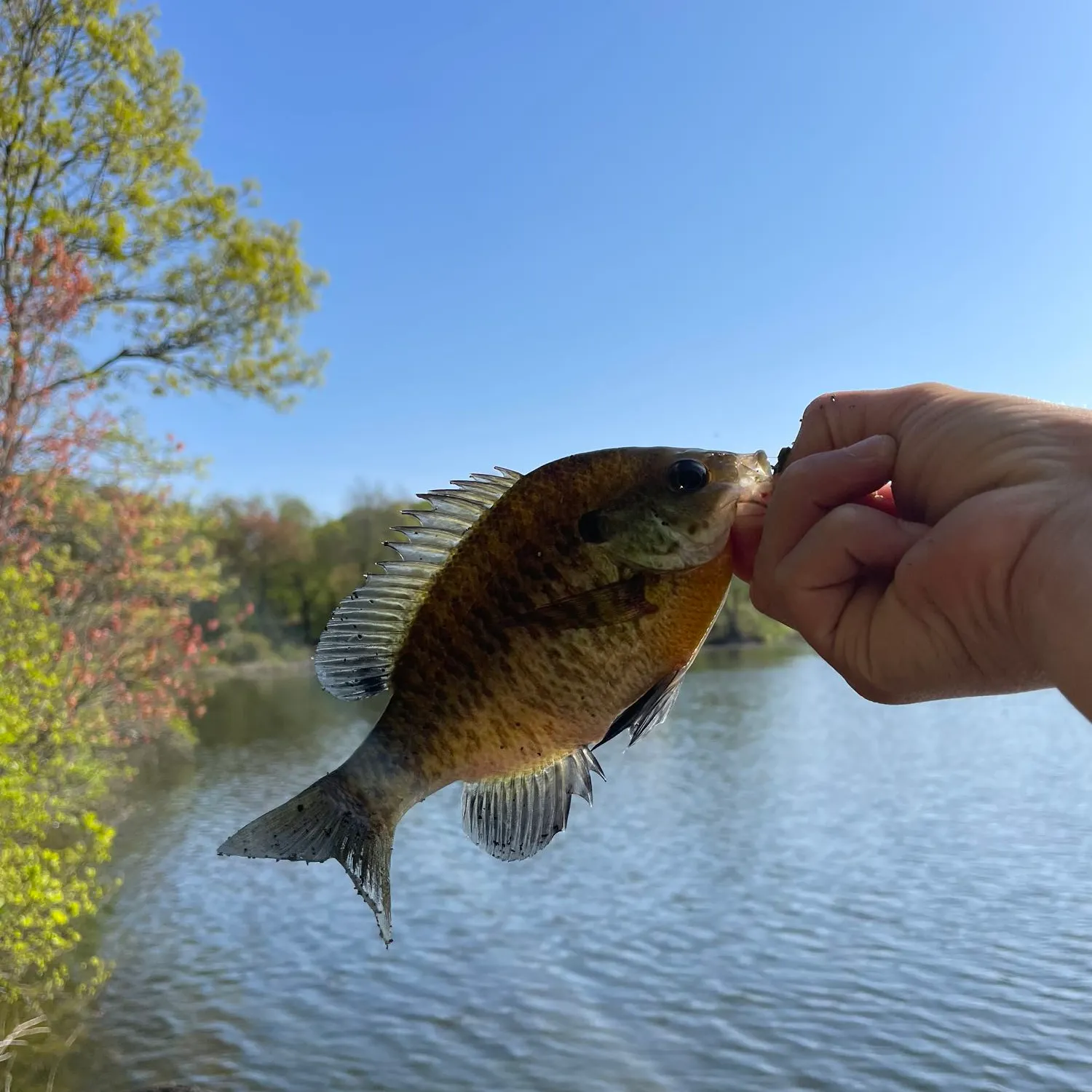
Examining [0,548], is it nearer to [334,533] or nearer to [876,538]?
[876,538]

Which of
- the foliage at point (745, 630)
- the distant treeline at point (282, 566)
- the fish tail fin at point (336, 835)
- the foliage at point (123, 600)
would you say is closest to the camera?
the fish tail fin at point (336, 835)

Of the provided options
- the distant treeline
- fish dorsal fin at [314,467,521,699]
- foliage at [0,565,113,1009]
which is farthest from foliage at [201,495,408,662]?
fish dorsal fin at [314,467,521,699]

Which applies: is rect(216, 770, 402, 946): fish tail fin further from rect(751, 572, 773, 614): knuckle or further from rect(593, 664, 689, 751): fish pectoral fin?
rect(751, 572, 773, 614): knuckle

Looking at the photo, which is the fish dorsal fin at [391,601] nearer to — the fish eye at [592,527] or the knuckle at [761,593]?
the fish eye at [592,527]

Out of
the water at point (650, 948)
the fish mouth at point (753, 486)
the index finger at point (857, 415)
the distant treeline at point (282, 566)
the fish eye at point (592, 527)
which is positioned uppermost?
the distant treeline at point (282, 566)

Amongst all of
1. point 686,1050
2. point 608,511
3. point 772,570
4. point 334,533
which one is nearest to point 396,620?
point 608,511

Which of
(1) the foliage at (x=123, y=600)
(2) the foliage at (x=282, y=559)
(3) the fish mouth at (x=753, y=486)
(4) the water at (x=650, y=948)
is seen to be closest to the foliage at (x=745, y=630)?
(2) the foliage at (x=282, y=559)

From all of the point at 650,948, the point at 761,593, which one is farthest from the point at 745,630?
the point at 761,593
